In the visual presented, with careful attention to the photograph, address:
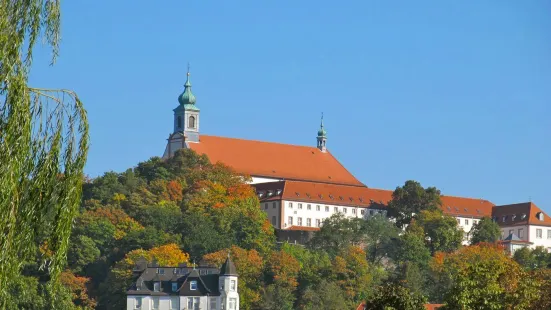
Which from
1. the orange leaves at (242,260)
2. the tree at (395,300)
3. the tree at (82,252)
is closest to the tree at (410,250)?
the orange leaves at (242,260)

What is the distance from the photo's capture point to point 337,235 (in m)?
139

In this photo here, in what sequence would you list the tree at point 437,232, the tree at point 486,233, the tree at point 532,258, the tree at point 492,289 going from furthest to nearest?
the tree at point 486,233, the tree at point 437,232, the tree at point 532,258, the tree at point 492,289

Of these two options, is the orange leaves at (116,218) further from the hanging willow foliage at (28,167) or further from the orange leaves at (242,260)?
the hanging willow foliage at (28,167)

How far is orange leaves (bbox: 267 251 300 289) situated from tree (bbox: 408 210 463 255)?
21615 millimetres

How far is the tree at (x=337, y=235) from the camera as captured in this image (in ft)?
451

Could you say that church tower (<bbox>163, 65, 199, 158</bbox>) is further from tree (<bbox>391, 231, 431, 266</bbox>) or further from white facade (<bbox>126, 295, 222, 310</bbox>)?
white facade (<bbox>126, 295, 222, 310</bbox>)

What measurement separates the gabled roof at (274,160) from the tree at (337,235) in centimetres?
1696

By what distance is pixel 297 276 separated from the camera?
401 feet

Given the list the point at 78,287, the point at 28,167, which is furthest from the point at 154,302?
the point at 28,167

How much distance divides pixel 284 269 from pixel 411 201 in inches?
1159

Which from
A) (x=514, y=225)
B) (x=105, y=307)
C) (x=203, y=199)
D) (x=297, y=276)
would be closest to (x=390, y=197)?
(x=514, y=225)

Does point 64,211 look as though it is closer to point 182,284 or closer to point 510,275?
point 510,275

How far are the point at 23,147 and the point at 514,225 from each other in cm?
13549

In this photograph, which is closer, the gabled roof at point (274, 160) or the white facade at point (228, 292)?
the white facade at point (228, 292)
